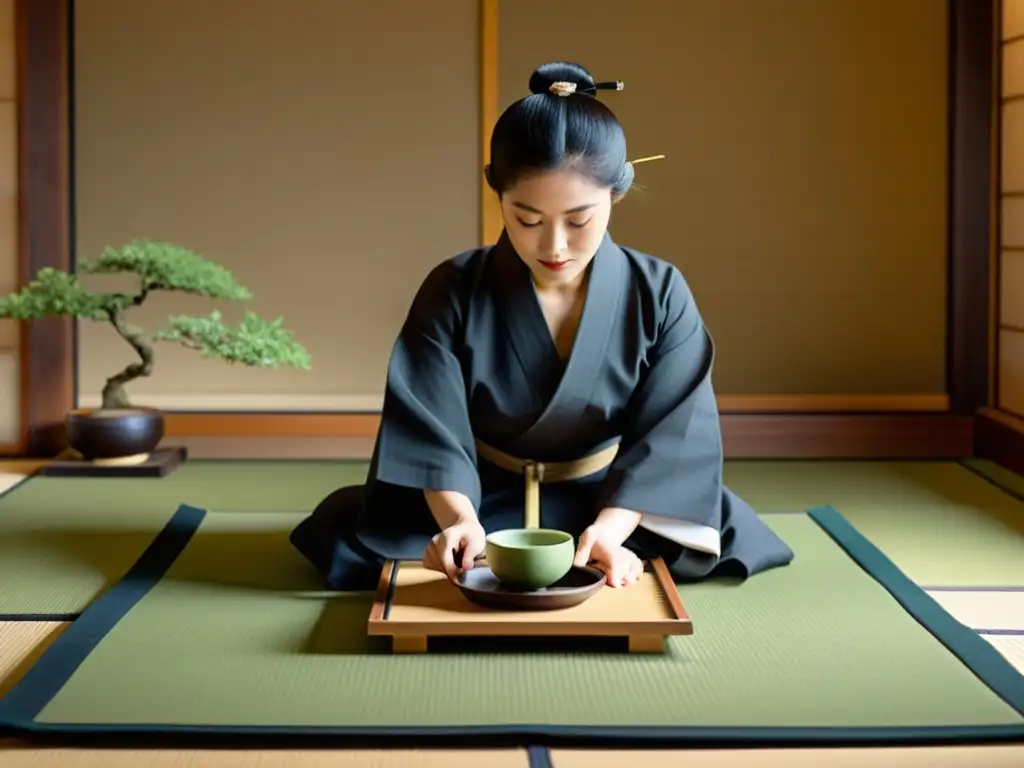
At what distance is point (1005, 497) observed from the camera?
403 centimetres

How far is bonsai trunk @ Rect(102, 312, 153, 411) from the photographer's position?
4.36 m

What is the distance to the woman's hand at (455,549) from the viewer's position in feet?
8.54

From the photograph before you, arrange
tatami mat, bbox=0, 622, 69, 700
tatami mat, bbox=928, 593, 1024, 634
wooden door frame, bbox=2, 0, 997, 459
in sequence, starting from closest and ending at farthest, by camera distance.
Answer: tatami mat, bbox=0, 622, 69, 700, tatami mat, bbox=928, 593, 1024, 634, wooden door frame, bbox=2, 0, 997, 459

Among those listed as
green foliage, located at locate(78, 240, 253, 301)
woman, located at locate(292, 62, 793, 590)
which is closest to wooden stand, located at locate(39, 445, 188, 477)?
green foliage, located at locate(78, 240, 253, 301)

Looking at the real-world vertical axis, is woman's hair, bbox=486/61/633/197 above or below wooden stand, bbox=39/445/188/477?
above

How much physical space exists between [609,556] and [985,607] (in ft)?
2.68

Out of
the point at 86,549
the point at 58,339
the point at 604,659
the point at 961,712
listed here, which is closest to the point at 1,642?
the point at 86,549

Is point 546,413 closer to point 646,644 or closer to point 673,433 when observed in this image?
point 673,433

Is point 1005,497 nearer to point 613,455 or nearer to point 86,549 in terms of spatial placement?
point 613,455

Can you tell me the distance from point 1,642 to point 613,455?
4.19 feet

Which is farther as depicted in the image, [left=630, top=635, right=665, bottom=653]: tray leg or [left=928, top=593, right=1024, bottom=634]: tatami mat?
[left=928, top=593, right=1024, bottom=634]: tatami mat

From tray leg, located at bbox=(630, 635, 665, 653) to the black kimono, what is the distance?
0.35 meters

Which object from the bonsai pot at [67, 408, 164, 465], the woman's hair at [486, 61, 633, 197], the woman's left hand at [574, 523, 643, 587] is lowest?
the woman's left hand at [574, 523, 643, 587]

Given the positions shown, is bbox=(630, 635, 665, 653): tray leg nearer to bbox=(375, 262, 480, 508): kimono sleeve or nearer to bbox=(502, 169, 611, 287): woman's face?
bbox=(375, 262, 480, 508): kimono sleeve
